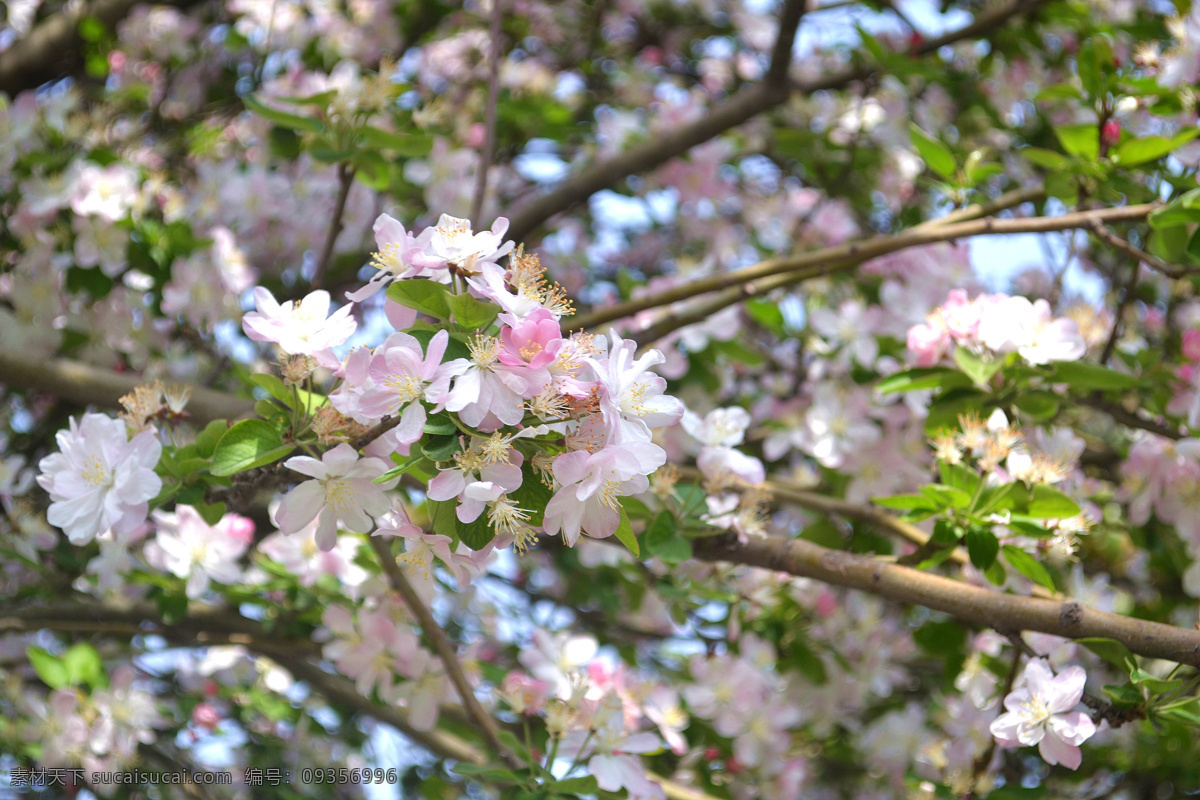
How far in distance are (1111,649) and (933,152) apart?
78 cm

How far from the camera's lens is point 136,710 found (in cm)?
180

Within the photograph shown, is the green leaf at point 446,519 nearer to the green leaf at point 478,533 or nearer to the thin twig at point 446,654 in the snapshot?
the green leaf at point 478,533

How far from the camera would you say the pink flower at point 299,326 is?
0.86 meters

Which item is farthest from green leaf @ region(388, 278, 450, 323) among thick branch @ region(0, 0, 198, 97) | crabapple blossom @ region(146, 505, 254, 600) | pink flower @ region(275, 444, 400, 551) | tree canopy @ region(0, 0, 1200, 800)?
thick branch @ region(0, 0, 198, 97)

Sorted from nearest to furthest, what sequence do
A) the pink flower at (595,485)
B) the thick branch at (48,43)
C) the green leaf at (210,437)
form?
the pink flower at (595,485)
the green leaf at (210,437)
the thick branch at (48,43)

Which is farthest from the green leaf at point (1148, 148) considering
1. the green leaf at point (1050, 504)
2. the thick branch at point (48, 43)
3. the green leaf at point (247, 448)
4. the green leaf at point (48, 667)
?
the thick branch at point (48, 43)

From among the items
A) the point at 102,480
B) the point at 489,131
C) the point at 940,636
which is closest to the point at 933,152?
the point at 489,131

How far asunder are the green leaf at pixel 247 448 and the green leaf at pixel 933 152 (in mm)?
1045

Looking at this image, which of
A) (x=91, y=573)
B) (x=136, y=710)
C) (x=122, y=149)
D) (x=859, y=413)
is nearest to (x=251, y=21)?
(x=122, y=149)

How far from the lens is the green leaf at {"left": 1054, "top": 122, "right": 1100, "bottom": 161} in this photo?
1343 millimetres

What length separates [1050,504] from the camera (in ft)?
3.61

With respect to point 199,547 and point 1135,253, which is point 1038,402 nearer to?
point 1135,253

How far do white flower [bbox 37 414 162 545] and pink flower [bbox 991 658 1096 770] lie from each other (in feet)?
3.22

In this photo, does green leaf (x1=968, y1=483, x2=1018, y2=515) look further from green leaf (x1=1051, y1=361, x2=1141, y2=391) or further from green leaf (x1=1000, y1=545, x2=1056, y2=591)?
green leaf (x1=1051, y1=361, x2=1141, y2=391)
